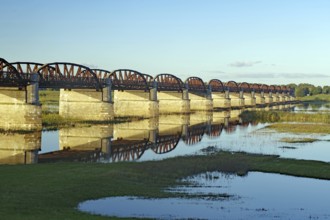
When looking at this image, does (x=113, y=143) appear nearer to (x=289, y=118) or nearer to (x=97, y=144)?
(x=97, y=144)

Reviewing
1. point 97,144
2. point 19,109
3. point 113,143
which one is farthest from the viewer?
point 19,109

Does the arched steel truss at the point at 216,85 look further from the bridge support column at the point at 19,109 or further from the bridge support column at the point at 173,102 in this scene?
the bridge support column at the point at 19,109

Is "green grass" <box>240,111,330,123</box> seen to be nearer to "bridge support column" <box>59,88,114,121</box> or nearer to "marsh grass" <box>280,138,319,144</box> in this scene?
"marsh grass" <box>280,138,319,144</box>

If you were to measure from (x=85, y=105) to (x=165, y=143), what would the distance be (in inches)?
1635

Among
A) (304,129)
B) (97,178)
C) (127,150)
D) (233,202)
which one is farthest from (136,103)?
(233,202)

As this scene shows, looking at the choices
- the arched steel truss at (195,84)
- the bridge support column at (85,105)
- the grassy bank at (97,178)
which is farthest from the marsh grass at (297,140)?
the arched steel truss at (195,84)

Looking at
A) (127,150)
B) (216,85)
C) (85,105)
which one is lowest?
(127,150)

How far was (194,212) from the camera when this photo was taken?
2336 centimetres

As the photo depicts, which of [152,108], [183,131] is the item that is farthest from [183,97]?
[183,131]

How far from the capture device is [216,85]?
193 meters

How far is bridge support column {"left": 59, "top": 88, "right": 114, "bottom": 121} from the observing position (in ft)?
314

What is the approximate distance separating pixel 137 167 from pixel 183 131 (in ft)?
141

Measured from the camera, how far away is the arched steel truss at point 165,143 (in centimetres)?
5247

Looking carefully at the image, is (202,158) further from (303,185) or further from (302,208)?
(302,208)
